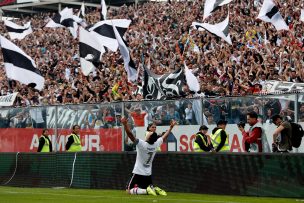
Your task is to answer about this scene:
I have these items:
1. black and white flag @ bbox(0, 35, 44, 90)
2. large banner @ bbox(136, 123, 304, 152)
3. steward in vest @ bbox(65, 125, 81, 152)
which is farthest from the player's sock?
black and white flag @ bbox(0, 35, 44, 90)

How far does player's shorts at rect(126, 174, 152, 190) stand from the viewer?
70.8 feet

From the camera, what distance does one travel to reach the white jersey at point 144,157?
21648 millimetres

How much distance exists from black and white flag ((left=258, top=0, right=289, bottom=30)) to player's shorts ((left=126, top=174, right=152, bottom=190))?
30.0 feet

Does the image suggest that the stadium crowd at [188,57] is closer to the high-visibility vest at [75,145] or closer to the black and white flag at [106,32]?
the black and white flag at [106,32]

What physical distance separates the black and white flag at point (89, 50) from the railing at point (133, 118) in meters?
2.85

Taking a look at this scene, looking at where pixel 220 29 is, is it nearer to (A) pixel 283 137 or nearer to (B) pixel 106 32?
(B) pixel 106 32

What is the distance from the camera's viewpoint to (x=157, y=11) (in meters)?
45.3

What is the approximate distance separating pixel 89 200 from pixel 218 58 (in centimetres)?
1327

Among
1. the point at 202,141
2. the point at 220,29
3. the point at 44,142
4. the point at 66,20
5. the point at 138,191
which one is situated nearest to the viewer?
the point at 138,191

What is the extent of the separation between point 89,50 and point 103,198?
11.7 metres

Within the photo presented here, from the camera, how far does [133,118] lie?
86.3 feet

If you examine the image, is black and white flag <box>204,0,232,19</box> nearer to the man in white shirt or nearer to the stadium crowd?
the stadium crowd

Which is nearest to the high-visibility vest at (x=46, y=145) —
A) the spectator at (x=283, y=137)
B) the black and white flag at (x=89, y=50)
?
the black and white flag at (x=89, y=50)

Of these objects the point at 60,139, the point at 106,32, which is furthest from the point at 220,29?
the point at 60,139
